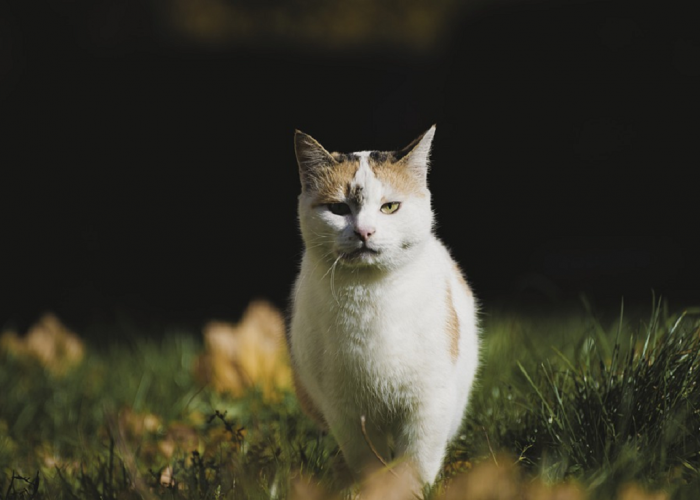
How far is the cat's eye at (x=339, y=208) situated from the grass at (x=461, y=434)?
1.99 feet

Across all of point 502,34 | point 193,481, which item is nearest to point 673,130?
point 502,34

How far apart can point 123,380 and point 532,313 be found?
2153 millimetres

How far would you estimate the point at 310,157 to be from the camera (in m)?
1.96

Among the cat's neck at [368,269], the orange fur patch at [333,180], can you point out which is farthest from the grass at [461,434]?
the orange fur patch at [333,180]

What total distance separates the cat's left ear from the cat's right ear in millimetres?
194

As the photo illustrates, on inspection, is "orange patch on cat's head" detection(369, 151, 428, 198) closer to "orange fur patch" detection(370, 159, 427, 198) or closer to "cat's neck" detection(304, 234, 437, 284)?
"orange fur patch" detection(370, 159, 427, 198)

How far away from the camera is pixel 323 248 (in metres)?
1.87

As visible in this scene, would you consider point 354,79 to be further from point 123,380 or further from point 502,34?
point 123,380

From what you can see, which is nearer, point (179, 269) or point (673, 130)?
point (673, 130)

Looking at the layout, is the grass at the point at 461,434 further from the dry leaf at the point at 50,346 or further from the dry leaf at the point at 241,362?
the dry leaf at the point at 50,346

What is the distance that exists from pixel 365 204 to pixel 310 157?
23 centimetres

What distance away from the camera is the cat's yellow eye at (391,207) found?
6.16 feet

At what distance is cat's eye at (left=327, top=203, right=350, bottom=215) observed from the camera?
1884 mm

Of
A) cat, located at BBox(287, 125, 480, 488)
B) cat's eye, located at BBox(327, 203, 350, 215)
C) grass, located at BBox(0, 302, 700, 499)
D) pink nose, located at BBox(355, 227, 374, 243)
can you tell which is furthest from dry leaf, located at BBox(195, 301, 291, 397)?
pink nose, located at BBox(355, 227, 374, 243)
